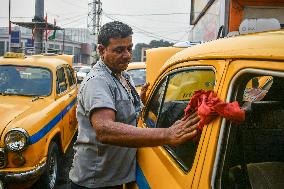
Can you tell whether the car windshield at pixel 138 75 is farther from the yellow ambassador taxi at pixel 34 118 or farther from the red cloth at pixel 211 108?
the red cloth at pixel 211 108

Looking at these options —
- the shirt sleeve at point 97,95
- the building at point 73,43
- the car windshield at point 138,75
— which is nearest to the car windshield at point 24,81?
the car windshield at point 138,75

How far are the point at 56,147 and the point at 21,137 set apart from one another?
1.02 metres

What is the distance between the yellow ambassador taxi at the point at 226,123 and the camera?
1325 mm

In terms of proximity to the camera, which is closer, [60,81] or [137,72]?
[60,81]

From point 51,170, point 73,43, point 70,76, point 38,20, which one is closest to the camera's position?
point 51,170

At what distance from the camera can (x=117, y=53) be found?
7.16ft

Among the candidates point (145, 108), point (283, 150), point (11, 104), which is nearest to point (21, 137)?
point (11, 104)

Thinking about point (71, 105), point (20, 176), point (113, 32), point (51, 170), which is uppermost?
point (113, 32)

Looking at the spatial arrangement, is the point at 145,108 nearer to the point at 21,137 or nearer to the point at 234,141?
the point at 234,141

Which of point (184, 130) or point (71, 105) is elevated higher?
point (184, 130)

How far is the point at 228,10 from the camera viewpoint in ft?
11.3

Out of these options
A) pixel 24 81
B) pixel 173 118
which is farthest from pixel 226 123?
pixel 24 81

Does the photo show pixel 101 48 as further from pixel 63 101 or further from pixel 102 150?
pixel 63 101

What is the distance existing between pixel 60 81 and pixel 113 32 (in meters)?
3.87
